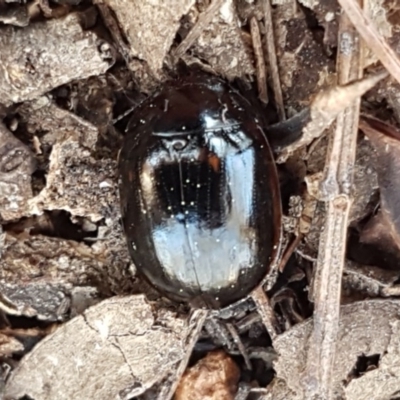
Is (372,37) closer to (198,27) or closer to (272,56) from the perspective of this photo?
(272,56)

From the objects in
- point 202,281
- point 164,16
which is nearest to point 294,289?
point 202,281

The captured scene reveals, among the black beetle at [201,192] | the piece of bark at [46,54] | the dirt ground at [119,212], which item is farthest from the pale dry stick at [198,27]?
the piece of bark at [46,54]

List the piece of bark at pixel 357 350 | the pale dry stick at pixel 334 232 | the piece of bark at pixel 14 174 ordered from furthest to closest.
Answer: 1. the piece of bark at pixel 357 350
2. the piece of bark at pixel 14 174
3. the pale dry stick at pixel 334 232

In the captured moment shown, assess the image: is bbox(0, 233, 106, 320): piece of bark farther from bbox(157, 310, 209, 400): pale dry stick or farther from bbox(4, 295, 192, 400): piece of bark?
bbox(157, 310, 209, 400): pale dry stick

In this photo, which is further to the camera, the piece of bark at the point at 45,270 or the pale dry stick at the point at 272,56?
the piece of bark at the point at 45,270

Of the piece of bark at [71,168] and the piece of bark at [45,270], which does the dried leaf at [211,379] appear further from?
the piece of bark at [71,168]

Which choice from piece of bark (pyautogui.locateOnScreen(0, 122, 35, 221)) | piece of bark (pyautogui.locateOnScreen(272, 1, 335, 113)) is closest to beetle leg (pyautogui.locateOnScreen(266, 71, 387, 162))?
piece of bark (pyautogui.locateOnScreen(272, 1, 335, 113))

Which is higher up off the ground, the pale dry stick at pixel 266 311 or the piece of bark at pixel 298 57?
the piece of bark at pixel 298 57

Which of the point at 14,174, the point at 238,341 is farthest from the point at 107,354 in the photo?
the point at 14,174
